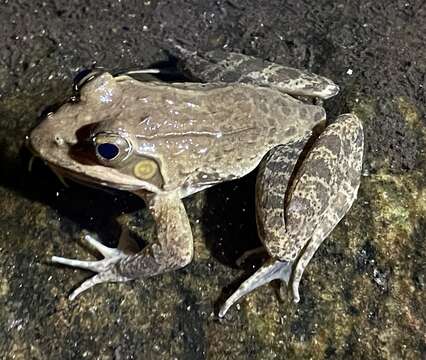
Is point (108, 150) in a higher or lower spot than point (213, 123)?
higher

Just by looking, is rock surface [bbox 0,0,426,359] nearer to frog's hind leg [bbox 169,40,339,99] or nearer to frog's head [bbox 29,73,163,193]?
frog's hind leg [bbox 169,40,339,99]

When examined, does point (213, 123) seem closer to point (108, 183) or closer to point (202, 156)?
point (202, 156)

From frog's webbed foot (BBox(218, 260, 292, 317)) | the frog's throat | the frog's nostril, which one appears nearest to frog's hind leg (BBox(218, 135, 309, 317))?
frog's webbed foot (BBox(218, 260, 292, 317))

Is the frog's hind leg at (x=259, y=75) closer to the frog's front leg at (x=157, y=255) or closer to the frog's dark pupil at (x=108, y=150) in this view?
the frog's front leg at (x=157, y=255)

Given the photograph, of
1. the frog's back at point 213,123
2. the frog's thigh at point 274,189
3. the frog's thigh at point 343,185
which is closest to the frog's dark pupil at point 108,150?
the frog's back at point 213,123

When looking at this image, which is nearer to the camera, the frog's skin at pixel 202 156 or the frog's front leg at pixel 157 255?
the frog's skin at pixel 202 156

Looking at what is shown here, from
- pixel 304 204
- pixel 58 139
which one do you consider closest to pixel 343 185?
pixel 304 204

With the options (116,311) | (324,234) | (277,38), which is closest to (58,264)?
(116,311)
